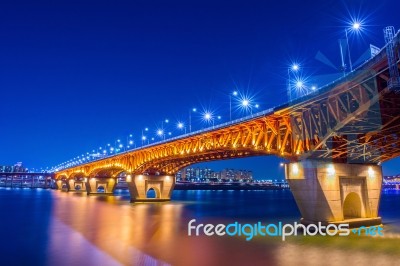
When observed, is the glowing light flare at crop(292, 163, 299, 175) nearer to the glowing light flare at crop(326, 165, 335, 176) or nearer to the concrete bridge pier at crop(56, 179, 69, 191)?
the glowing light flare at crop(326, 165, 335, 176)

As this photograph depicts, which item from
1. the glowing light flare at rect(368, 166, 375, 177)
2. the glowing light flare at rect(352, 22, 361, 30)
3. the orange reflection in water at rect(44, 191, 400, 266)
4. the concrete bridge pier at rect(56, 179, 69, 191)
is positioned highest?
the glowing light flare at rect(352, 22, 361, 30)

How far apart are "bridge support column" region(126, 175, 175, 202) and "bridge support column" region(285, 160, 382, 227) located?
153ft

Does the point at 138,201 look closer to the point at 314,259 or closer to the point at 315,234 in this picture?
the point at 315,234

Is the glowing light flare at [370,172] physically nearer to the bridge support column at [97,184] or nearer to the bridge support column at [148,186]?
the bridge support column at [148,186]

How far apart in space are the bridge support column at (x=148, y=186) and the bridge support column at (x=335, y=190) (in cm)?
4651

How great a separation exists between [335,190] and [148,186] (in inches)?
2008

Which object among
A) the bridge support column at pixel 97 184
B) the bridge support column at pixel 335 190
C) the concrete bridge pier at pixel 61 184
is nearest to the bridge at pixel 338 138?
the bridge support column at pixel 335 190

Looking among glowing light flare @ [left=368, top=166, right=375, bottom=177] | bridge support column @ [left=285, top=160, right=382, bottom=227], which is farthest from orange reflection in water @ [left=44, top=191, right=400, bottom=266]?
glowing light flare @ [left=368, top=166, right=375, bottom=177]

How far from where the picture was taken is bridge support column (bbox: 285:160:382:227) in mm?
28719

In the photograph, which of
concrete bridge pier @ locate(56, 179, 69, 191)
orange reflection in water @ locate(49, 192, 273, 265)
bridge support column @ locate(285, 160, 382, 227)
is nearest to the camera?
orange reflection in water @ locate(49, 192, 273, 265)

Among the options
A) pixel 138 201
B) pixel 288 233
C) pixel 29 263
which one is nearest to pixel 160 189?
pixel 138 201

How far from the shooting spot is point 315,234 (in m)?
27.5

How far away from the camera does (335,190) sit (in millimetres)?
29203

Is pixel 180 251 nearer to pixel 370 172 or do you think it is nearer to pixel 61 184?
pixel 370 172
